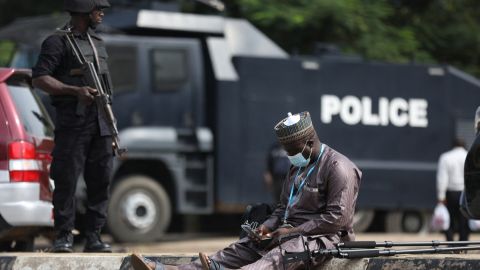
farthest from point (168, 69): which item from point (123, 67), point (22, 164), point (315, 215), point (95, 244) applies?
point (315, 215)

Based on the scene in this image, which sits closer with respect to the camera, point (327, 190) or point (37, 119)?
point (327, 190)

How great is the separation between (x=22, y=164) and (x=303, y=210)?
2.76m

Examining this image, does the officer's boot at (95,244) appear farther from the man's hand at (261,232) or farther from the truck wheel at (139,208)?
the truck wheel at (139,208)

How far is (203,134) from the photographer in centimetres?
1692

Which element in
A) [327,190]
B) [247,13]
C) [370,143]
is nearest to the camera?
[327,190]

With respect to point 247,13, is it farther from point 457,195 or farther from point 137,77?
point 457,195

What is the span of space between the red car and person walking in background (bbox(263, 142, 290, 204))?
7332mm

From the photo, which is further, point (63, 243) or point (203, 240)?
point (203, 240)

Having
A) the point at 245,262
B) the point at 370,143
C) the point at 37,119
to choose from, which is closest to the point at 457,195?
the point at 370,143

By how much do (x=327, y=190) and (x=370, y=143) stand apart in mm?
10777

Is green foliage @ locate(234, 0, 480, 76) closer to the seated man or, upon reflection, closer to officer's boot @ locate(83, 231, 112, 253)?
officer's boot @ locate(83, 231, 112, 253)

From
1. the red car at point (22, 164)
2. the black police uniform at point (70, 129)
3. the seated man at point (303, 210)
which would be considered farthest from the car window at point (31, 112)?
the seated man at point (303, 210)

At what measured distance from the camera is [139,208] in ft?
54.2

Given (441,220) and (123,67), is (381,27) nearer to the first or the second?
(123,67)
